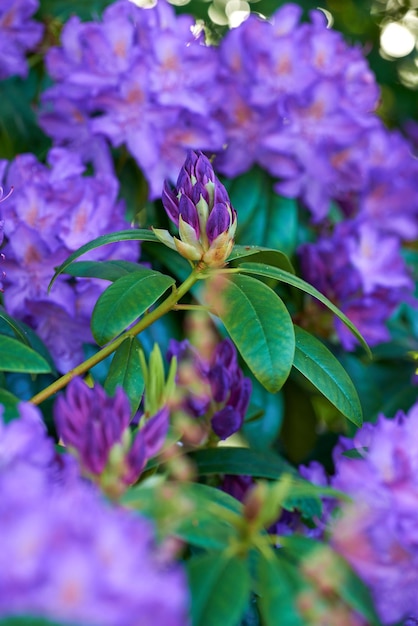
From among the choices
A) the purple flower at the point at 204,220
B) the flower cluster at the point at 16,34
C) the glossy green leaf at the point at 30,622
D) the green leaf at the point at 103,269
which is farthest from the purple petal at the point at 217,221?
the flower cluster at the point at 16,34

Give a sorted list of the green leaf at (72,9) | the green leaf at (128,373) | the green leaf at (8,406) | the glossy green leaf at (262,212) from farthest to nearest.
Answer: the green leaf at (72,9)
the glossy green leaf at (262,212)
the green leaf at (128,373)
the green leaf at (8,406)

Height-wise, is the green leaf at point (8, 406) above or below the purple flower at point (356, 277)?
above

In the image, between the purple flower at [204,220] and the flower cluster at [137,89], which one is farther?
the flower cluster at [137,89]

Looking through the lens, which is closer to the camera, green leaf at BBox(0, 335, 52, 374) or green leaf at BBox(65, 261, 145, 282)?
green leaf at BBox(0, 335, 52, 374)

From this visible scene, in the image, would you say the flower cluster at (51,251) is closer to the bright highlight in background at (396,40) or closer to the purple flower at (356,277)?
the purple flower at (356,277)

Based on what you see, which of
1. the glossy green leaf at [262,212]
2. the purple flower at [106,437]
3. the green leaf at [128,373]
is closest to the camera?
the purple flower at [106,437]

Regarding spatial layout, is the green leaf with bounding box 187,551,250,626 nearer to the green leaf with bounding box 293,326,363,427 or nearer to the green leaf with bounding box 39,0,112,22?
the green leaf with bounding box 293,326,363,427

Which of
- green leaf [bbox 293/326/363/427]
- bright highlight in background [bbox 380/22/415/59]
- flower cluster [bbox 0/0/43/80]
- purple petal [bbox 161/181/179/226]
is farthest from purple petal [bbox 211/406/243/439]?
bright highlight in background [bbox 380/22/415/59]

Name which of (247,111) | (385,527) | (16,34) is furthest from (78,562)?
(16,34)
